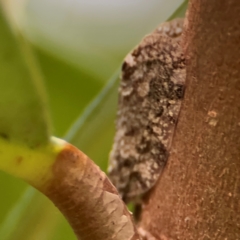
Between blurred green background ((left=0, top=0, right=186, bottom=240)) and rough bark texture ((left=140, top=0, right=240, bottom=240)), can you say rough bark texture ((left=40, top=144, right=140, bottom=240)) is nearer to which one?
rough bark texture ((left=140, top=0, right=240, bottom=240))

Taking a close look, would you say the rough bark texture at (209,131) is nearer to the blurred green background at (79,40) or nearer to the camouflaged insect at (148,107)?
the camouflaged insect at (148,107)

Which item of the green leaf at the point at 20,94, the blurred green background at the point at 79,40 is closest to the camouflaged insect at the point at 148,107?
the green leaf at the point at 20,94

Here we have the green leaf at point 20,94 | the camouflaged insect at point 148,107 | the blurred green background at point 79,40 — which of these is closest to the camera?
the green leaf at point 20,94

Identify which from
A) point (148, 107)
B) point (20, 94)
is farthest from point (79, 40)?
point (20, 94)

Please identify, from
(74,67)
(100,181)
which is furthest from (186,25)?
(74,67)

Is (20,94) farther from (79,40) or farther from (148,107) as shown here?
(79,40)

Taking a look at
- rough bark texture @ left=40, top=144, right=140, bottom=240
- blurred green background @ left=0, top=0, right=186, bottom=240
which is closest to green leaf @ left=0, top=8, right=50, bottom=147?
rough bark texture @ left=40, top=144, right=140, bottom=240

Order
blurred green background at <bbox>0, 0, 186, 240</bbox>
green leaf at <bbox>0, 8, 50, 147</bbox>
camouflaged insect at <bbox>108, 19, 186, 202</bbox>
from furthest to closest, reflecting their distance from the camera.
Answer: blurred green background at <bbox>0, 0, 186, 240</bbox> → camouflaged insect at <bbox>108, 19, 186, 202</bbox> → green leaf at <bbox>0, 8, 50, 147</bbox>
